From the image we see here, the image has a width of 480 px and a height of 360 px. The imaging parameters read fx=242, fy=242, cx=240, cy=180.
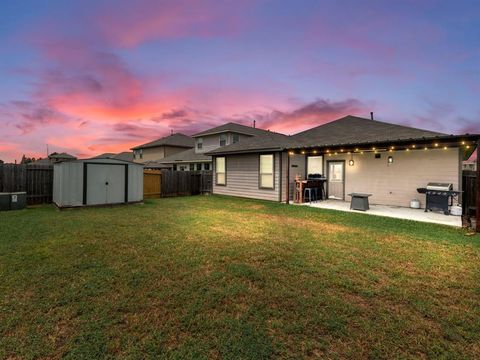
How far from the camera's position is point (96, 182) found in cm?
1001

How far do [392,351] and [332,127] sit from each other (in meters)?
14.0

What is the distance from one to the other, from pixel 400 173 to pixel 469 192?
2294 mm

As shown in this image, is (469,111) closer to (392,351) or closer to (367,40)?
(367,40)

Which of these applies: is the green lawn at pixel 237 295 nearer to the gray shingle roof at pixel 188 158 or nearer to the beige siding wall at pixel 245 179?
the beige siding wall at pixel 245 179

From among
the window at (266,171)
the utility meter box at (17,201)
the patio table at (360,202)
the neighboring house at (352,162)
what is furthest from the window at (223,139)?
the utility meter box at (17,201)

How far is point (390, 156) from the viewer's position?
35.3 feet

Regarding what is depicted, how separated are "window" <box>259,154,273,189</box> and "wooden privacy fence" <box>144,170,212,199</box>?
4838 mm

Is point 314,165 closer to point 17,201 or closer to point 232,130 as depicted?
point 232,130

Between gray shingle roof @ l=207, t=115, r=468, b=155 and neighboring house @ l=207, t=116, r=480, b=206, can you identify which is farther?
gray shingle roof @ l=207, t=115, r=468, b=155

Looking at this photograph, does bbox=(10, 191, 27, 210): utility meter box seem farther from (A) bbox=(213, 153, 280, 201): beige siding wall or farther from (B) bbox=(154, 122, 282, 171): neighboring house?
(B) bbox=(154, 122, 282, 171): neighboring house

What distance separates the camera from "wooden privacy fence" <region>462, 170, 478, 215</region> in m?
8.82

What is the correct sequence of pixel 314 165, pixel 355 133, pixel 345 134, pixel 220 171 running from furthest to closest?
pixel 220 171 < pixel 314 165 < pixel 345 134 < pixel 355 133

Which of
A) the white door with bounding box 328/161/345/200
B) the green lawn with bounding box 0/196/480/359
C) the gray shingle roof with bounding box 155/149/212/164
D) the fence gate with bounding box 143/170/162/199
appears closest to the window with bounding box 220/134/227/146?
the gray shingle roof with bounding box 155/149/212/164

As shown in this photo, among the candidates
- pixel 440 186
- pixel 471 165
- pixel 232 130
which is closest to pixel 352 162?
pixel 440 186
